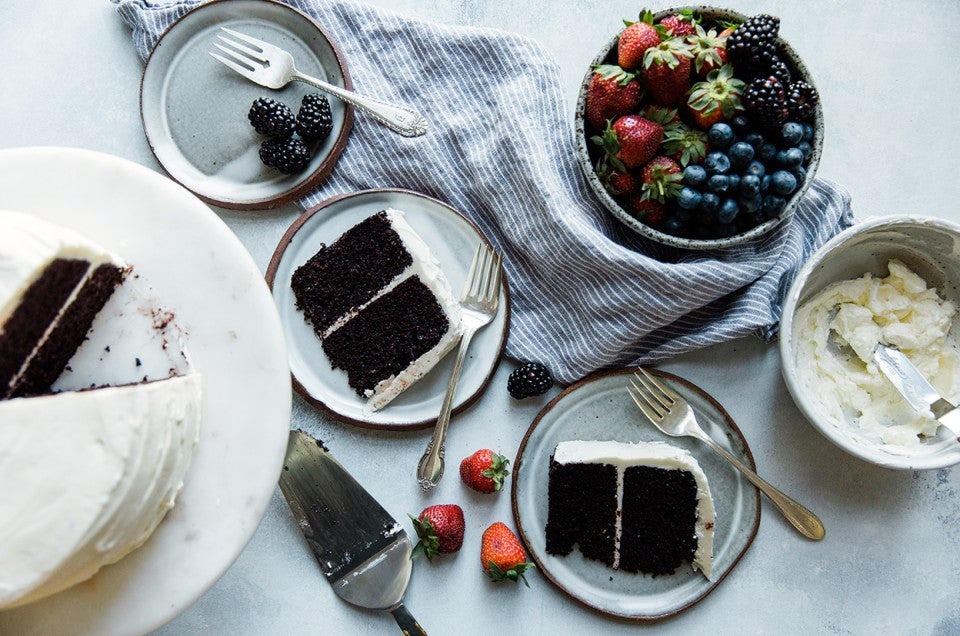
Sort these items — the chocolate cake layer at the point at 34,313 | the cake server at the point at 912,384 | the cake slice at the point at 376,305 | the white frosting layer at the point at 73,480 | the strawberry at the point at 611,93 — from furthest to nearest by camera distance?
the cake slice at the point at 376,305, the cake server at the point at 912,384, the strawberry at the point at 611,93, the chocolate cake layer at the point at 34,313, the white frosting layer at the point at 73,480

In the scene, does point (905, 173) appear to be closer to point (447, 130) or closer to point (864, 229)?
point (864, 229)

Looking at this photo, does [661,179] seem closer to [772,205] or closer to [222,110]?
[772,205]

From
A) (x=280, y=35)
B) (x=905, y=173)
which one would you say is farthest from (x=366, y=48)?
(x=905, y=173)

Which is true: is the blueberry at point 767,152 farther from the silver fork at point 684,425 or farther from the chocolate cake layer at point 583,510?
the chocolate cake layer at point 583,510

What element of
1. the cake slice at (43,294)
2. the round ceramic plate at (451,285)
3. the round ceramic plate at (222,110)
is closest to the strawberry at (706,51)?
the round ceramic plate at (451,285)

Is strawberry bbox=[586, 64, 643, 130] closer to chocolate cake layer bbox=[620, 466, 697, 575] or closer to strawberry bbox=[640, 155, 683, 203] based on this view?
strawberry bbox=[640, 155, 683, 203]

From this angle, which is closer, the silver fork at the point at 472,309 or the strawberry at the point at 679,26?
the strawberry at the point at 679,26

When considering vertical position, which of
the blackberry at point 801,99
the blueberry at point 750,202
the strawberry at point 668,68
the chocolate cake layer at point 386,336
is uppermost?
the strawberry at point 668,68

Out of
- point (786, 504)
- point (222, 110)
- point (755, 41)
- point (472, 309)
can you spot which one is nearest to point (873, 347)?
point (786, 504)

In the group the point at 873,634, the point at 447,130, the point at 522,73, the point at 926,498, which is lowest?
the point at 873,634
